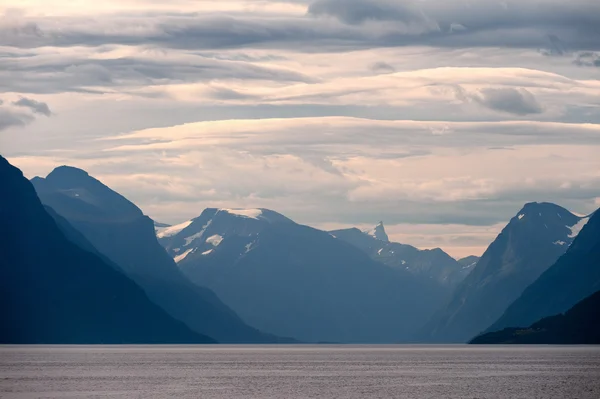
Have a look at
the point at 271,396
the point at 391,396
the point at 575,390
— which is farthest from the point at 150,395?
the point at 575,390

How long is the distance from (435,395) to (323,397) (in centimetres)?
2001

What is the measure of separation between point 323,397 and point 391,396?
466 inches

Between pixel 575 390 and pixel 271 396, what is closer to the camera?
pixel 271 396

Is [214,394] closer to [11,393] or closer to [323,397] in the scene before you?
[323,397]

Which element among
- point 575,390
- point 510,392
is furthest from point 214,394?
point 575,390

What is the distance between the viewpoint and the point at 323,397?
185m

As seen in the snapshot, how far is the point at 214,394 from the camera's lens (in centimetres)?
19162

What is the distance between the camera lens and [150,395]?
186m

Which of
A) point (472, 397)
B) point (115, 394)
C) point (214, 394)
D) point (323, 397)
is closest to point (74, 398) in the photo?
point (115, 394)

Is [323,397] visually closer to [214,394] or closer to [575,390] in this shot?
[214,394]

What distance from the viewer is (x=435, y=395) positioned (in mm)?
190750

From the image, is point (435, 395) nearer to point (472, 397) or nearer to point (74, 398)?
point (472, 397)

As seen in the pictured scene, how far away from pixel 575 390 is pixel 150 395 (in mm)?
74983

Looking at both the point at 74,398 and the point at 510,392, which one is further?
the point at 510,392
